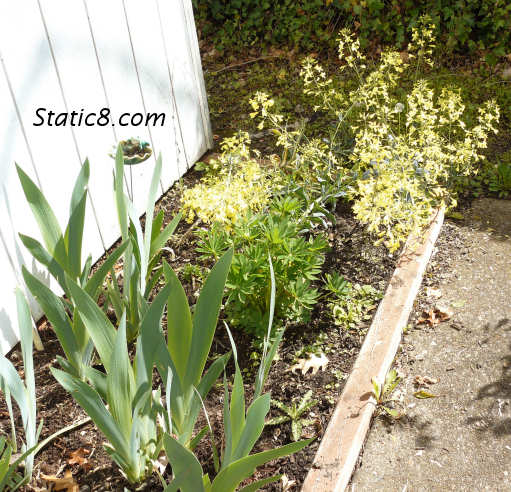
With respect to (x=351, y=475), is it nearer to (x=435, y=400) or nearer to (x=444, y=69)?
(x=435, y=400)

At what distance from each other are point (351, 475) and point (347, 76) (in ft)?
11.0

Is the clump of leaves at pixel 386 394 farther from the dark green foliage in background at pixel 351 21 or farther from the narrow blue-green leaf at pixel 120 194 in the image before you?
the dark green foliage in background at pixel 351 21

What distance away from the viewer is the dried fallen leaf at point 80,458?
1.89 meters

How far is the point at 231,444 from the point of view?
4.52 feet

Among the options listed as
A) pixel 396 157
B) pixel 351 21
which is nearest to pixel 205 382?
pixel 396 157

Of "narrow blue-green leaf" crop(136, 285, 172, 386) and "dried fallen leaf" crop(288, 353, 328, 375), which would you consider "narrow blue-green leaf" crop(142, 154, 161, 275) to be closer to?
"narrow blue-green leaf" crop(136, 285, 172, 386)

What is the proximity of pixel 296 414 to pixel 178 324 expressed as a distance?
77 centimetres

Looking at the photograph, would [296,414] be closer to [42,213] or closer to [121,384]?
[121,384]

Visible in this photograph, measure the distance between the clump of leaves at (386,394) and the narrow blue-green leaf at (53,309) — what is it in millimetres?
1081

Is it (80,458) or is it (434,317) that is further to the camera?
(434,317)

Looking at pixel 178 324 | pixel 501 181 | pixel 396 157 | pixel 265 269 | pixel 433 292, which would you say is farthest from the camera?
pixel 501 181

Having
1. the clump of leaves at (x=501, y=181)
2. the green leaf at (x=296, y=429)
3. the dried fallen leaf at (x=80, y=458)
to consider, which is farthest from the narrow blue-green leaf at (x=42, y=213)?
the clump of leaves at (x=501, y=181)

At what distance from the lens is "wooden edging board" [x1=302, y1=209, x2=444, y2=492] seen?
6.15 feet

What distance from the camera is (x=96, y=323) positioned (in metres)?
1.49
